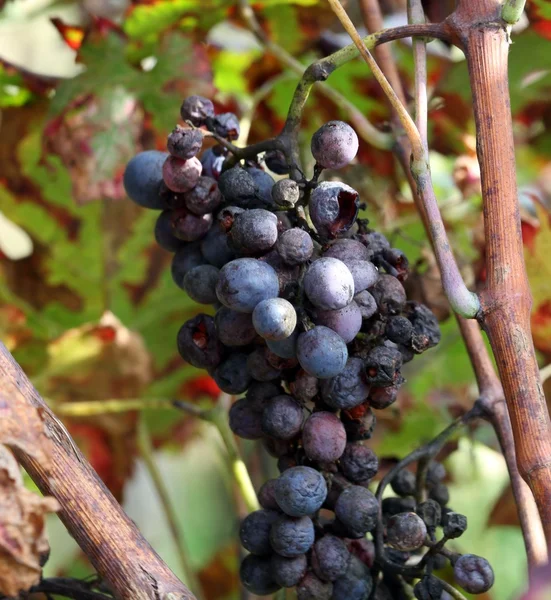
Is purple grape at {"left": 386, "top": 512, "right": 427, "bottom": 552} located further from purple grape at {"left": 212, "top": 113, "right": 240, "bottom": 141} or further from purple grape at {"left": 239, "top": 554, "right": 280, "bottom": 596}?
purple grape at {"left": 212, "top": 113, "right": 240, "bottom": 141}

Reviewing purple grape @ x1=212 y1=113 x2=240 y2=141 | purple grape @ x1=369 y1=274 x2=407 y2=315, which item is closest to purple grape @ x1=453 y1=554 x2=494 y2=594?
purple grape @ x1=369 y1=274 x2=407 y2=315

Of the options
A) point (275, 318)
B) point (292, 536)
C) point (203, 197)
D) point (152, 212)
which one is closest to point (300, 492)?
point (292, 536)

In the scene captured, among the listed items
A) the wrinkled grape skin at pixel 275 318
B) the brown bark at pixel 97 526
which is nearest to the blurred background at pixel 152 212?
the wrinkled grape skin at pixel 275 318

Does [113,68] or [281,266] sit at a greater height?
[113,68]

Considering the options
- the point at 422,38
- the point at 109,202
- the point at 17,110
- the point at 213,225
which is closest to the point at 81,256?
the point at 109,202

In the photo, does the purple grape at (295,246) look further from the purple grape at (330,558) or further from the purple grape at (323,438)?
the purple grape at (330,558)

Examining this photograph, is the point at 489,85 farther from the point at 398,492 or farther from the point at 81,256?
the point at 81,256

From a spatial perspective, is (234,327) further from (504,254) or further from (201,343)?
(504,254)
